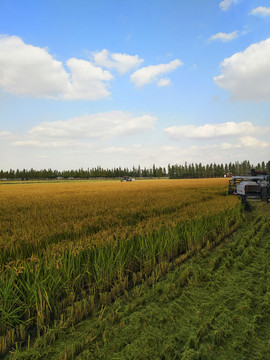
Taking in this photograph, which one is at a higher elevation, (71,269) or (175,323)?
(71,269)

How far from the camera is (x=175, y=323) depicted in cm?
247

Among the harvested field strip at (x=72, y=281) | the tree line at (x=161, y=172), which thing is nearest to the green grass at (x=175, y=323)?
the harvested field strip at (x=72, y=281)

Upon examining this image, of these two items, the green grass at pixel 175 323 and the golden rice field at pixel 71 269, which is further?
the golden rice field at pixel 71 269

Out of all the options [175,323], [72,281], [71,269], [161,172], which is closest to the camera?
[175,323]

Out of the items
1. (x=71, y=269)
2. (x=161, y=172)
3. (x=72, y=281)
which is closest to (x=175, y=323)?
(x=72, y=281)

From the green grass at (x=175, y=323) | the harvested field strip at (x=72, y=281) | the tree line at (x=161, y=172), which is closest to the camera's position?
the green grass at (x=175, y=323)

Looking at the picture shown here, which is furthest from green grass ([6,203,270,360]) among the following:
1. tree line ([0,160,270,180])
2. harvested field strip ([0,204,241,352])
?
tree line ([0,160,270,180])

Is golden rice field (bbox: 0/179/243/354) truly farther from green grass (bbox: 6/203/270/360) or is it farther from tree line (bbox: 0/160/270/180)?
tree line (bbox: 0/160/270/180)

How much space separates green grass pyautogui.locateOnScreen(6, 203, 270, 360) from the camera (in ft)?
6.77

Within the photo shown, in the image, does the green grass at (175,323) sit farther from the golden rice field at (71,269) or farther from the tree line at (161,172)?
the tree line at (161,172)

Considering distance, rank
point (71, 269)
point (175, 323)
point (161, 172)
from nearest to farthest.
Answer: point (175, 323), point (71, 269), point (161, 172)

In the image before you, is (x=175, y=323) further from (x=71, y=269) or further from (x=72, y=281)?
(x=71, y=269)

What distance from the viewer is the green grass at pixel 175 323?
206cm

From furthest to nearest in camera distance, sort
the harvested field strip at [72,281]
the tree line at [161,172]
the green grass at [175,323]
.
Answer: the tree line at [161,172]
the harvested field strip at [72,281]
the green grass at [175,323]
